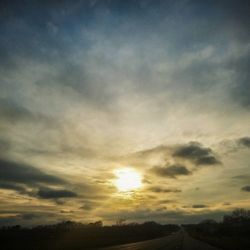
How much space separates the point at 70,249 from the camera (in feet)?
162

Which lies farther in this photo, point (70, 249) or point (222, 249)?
point (222, 249)

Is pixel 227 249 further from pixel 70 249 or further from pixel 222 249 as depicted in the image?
pixel 70 249

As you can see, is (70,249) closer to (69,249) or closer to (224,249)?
(69,249)

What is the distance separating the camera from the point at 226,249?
53.4 m

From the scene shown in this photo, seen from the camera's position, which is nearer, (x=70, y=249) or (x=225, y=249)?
(x=70, y=249)

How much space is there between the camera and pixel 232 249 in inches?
2031

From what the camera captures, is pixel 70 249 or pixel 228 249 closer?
pixel 70 249

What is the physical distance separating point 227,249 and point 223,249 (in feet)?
3.28

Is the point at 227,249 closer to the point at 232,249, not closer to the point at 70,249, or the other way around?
the point at 232,249

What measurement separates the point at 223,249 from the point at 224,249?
0.69ft

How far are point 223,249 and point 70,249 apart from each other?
86.2 ft

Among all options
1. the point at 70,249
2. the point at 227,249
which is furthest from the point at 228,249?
the point at 70,249

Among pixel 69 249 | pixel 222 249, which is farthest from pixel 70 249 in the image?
pixel 222 249

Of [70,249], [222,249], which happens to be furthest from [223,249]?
[70,249]
